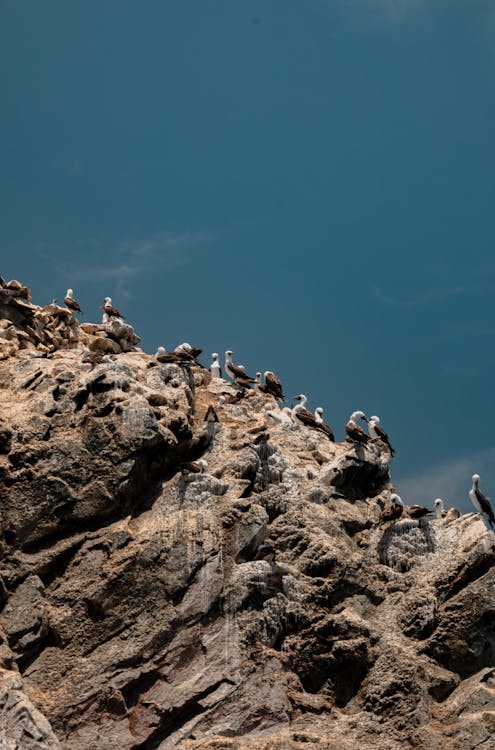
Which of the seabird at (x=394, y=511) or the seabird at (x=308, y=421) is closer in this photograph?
the seabird at (x=394, y=511)

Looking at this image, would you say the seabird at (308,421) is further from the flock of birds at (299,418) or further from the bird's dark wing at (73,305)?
the bird's dark wing at (73,305)

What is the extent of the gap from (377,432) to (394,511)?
14.4 ft

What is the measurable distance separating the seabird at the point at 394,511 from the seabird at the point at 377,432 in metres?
3.16

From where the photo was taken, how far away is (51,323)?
151 ft

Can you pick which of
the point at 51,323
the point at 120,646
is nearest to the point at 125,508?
the point at 120,646

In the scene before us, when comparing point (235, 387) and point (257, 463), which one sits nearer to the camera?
point (257, 463)

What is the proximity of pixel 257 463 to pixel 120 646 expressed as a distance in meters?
6.70

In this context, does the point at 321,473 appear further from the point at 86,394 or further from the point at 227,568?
the point at 86,394

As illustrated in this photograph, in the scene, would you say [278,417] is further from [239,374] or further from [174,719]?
[174,719]

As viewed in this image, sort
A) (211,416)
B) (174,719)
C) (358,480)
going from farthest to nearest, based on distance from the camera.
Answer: (211,416)
(358,480)
(174,719)

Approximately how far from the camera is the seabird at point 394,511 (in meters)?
34.3

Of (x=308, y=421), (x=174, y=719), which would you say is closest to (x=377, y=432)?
(x=308, y=421)

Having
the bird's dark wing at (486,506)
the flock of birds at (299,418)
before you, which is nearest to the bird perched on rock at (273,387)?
the flock of birds at (299,418)

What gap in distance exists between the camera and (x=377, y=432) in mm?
38281
